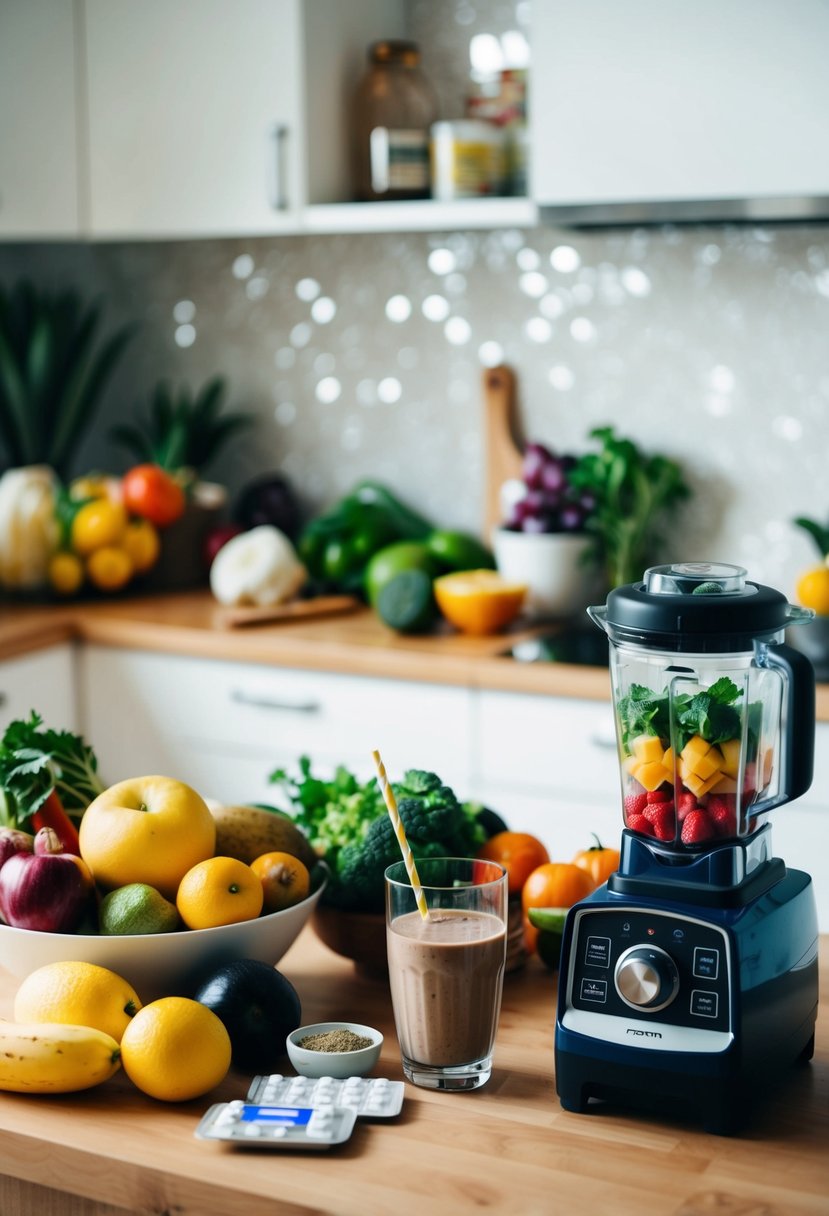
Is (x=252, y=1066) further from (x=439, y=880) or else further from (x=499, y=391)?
(x=499, y=391)

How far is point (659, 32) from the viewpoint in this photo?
2.48m

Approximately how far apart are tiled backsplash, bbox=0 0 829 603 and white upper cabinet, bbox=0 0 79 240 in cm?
43

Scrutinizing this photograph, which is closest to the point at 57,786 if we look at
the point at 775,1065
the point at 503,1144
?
the point at 503,1144

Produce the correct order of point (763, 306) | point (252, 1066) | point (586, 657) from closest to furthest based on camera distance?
point (252, 1066) < point (586, 657) < point (763, 306)

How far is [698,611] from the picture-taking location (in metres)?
1.13

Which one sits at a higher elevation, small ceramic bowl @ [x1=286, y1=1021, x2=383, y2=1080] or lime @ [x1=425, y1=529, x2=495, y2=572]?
lime @ [x1=425, y1=529, x2=495, y2=572]

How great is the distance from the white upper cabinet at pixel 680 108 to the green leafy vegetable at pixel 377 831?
1.41 m

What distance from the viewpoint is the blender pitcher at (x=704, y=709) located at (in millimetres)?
1142

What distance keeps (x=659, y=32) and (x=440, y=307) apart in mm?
911

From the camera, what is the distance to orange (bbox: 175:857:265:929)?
1266 millimetres

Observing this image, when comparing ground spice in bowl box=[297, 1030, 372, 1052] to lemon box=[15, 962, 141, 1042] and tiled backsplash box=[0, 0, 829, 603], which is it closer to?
lemon box=[15, 962, 141, 1042]

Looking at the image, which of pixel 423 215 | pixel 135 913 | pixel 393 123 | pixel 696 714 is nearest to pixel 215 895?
Result: pixel 135 913

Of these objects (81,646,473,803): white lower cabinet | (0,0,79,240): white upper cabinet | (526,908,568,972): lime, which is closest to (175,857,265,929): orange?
(526,908,568,972): lime

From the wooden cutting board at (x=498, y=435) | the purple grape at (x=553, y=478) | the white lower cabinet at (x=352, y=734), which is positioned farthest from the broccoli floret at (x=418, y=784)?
the wooden cutting board at (x=498, y=435)
